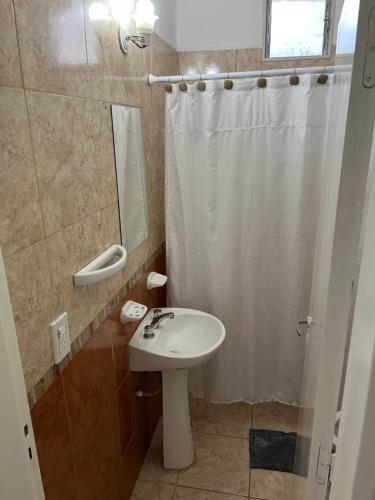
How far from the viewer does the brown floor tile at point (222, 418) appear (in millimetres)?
2271

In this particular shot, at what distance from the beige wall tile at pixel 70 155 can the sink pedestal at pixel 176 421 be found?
1.03m

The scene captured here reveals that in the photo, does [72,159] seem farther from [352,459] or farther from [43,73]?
[352,459]

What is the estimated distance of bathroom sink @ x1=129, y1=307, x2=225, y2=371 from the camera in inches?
67.3

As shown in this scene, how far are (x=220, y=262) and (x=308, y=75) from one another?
3.55ft

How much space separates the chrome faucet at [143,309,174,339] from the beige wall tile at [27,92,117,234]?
0.75 meters

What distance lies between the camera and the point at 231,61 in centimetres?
243

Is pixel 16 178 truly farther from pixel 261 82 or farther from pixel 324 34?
pixel 324 34

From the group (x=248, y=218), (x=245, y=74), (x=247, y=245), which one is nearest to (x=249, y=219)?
(x=248, y=218)

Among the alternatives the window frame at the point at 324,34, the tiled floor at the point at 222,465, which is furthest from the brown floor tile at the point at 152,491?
the window frame at the point at 324,34

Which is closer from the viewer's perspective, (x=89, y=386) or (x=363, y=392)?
(x=363, y=392)

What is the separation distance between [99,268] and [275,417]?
5.60 ft

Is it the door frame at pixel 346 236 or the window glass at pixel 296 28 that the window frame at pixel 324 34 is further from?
the door frame at pixel 346 236

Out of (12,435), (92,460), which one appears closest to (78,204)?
(12,435)

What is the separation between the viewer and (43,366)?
106 cm
